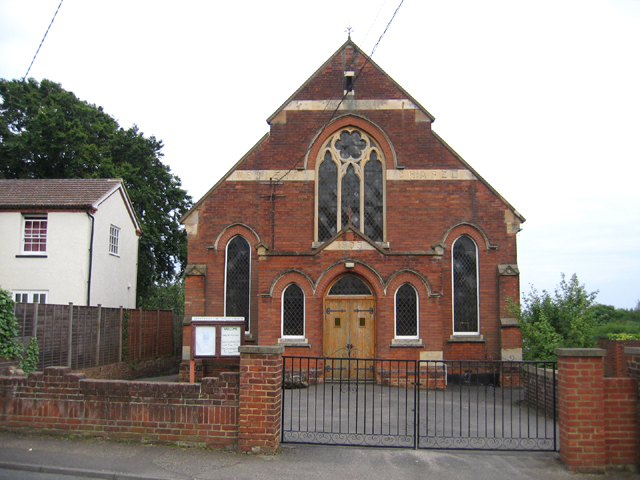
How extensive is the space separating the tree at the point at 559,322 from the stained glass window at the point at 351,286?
15.9 feet

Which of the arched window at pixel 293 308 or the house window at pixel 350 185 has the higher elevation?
the house window at pixel 350 185

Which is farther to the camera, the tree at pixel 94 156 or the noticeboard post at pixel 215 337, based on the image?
the tree at pixel 94 156

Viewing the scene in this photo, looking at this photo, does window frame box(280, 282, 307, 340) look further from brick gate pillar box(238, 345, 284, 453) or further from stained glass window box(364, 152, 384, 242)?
brick gate pillar box(238, 345, 284, 453)

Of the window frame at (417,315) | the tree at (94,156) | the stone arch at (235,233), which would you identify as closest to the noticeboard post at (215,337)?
the window frame at (417,315)

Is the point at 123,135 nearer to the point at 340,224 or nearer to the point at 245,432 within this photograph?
the point at 340,224

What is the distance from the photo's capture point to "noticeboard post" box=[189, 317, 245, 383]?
12359mm

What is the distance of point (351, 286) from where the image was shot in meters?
17.9

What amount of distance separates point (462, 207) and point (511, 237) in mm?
1868

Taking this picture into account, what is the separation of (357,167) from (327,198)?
1.47 metres

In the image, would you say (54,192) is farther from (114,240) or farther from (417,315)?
(417,315)

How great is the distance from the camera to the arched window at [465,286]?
19.0m

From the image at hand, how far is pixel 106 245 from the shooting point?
77.0 feet

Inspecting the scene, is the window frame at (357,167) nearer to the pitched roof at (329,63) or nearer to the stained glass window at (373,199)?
the stained glass window at (373,199)

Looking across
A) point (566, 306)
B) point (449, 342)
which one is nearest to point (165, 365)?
point (449, 342)
